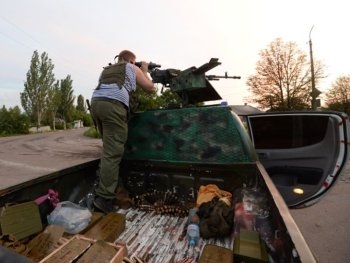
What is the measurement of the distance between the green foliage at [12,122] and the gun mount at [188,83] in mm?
37747

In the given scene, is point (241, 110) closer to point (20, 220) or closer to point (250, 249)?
point (250, 249)

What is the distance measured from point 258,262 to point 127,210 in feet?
5.50

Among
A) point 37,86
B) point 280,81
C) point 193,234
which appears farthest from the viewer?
point 37,86

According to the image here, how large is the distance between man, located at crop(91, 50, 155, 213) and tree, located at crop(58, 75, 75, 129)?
176 ft

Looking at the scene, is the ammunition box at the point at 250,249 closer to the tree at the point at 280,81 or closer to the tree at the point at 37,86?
the tree at the point at 280,81

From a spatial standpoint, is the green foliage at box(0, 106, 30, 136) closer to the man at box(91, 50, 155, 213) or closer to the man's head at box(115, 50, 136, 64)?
the man's head at box(115, 50, 136, 64)

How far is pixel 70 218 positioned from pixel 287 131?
9.92ft

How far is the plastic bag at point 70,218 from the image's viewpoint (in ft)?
7.32

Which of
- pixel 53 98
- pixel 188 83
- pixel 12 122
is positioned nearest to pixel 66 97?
pixel 53 98

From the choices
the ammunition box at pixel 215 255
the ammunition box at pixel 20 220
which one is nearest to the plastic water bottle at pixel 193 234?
the ammunition box at pixel 215 255

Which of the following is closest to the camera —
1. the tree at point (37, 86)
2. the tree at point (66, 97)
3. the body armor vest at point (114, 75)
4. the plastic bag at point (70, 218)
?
the plastic bag at point (70, 218)

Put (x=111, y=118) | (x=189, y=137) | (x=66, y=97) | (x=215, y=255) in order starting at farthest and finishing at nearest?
(x=66, y=97) < (x=189, y=137) < (x=111, y=118) < (x=215, y=255)

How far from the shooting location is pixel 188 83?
388 cm

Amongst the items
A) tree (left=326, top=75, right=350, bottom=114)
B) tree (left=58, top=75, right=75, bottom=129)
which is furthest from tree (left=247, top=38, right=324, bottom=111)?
tree (left=58, top=75, right=75, bottom=129)
